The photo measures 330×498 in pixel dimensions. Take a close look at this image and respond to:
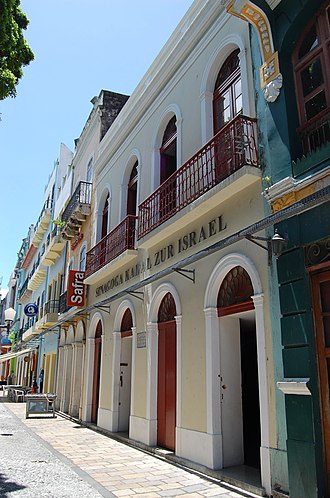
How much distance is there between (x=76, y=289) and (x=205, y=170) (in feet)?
26.1

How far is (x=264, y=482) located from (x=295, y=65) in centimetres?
541

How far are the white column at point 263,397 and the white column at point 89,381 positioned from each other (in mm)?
8591

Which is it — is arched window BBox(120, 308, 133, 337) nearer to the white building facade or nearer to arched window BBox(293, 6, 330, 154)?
the white building facade

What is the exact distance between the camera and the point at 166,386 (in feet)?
28.7

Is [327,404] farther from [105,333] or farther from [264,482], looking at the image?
[105,333]

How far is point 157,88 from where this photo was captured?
1056 cm

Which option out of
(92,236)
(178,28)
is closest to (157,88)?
(178,28)

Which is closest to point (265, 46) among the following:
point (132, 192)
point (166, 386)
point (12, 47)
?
point (12, 47)

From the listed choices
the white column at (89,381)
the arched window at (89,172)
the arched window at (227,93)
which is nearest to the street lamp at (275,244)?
Result: the arched window at (227,93)

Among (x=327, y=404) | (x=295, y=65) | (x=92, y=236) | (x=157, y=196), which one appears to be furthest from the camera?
(x=92, y=236)

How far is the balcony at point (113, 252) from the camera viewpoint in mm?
10680

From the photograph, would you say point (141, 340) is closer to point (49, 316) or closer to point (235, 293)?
point (235, 293)

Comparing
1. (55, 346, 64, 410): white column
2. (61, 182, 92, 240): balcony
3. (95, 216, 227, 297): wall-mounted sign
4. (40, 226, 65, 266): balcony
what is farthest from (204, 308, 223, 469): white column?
(40, 226, 65, 266): balcony

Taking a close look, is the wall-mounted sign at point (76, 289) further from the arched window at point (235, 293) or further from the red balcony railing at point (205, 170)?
the arched window at point (235, 293)
